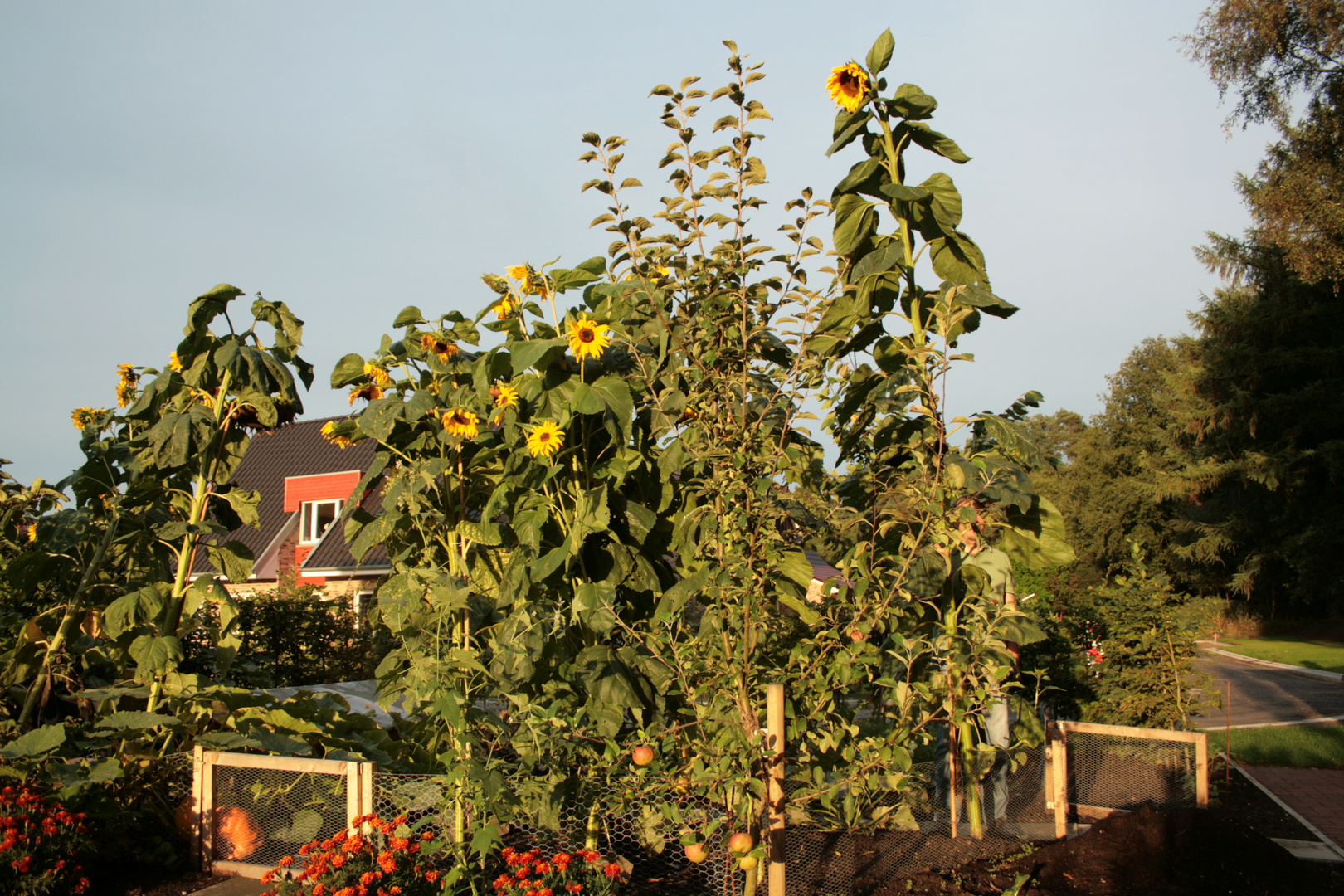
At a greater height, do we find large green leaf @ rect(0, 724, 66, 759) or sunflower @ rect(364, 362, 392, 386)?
sunflower @ rect(364, 362, 392, 386)

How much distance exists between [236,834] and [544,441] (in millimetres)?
2179

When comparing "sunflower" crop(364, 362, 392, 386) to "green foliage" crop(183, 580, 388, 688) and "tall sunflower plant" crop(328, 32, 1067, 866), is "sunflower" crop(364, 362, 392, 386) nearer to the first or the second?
"tall sunflower plant" crop(328, 32, 1067, 866)

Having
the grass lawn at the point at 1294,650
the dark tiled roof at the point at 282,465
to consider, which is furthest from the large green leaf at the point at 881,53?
the dark tiled roof at the point at 282,465

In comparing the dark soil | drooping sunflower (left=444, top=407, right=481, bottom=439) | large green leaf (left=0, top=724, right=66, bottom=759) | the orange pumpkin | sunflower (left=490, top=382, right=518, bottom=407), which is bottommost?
the dark soil

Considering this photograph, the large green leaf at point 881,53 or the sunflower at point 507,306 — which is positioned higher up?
the large green leaf at point 881,53

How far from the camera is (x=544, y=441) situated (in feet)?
11.4

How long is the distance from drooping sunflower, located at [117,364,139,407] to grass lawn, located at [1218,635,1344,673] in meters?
17.9

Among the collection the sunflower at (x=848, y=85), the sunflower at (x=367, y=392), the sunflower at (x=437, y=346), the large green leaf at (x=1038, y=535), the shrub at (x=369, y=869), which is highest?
the sunflower at (x=848, y=85)

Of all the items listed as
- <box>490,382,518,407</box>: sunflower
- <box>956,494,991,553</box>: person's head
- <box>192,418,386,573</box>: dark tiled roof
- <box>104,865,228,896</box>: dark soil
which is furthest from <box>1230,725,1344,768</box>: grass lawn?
<box>192,418,386,573</box>: dark tiled roof

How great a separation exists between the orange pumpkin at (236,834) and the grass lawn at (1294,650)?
56.8 ft

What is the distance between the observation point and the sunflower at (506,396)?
371cm

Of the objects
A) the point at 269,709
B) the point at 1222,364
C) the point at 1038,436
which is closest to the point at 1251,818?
the point at 269,709

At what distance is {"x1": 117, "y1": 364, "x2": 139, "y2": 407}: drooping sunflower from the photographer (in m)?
4.78

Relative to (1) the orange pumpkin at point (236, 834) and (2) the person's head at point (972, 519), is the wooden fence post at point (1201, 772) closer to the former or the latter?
(2) the person's head at point (972, 519)
